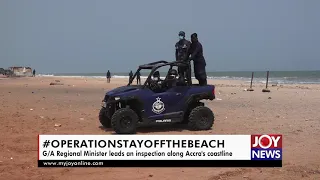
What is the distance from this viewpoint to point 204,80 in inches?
452

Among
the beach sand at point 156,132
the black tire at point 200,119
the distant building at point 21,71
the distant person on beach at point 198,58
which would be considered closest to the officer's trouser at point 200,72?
the distant person on beach at point 198,58

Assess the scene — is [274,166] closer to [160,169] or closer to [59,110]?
[160,169]

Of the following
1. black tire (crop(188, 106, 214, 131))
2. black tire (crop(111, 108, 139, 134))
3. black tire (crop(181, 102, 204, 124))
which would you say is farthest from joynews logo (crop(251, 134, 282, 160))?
black tire (crop(181, 102, 204, 124))

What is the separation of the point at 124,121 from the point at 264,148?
4.18 meters

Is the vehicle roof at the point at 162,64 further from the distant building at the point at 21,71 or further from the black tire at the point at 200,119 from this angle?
the distant building at the point at 21,71

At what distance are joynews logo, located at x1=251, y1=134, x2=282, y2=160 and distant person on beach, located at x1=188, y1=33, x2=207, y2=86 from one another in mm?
4497

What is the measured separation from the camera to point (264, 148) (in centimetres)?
676

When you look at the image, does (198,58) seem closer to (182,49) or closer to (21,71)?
(182,49)

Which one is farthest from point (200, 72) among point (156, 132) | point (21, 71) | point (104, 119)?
point (21, 71)

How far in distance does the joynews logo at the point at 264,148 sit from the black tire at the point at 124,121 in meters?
3.96

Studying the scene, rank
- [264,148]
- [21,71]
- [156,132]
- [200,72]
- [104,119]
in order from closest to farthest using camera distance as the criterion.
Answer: [264,148], [156,132], [104,119], [200,72], [21,71]

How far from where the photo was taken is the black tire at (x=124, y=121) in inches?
388

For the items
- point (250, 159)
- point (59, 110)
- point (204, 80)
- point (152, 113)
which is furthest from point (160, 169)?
point (59, 110)

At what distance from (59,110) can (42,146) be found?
8463 mm
